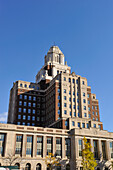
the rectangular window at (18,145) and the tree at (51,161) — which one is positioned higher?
the rectangular window at (18,145)

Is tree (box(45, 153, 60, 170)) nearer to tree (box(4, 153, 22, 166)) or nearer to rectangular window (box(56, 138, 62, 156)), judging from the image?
rectangular window (box(56, 138, 62, 156))

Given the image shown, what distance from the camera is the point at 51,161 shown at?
68812 millimetres

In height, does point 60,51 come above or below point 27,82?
above

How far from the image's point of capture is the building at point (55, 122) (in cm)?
6825

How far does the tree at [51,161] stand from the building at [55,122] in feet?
5.11

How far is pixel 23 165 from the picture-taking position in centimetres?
6500

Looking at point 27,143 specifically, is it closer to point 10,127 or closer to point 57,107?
point 10,127

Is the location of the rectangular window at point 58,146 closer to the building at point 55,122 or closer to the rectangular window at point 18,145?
the building at point 55,122

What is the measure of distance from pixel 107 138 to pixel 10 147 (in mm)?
38292

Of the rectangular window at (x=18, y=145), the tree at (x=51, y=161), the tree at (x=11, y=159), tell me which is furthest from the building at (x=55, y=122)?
the tree at (x=51, y=161)

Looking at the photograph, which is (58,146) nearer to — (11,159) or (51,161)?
(51,161)

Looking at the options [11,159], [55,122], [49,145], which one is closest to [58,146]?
[49,145]

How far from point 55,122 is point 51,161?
2887cm

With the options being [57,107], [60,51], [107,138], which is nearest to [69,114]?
[57,107]
